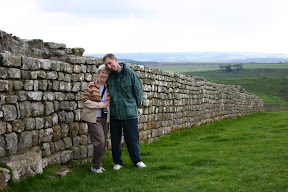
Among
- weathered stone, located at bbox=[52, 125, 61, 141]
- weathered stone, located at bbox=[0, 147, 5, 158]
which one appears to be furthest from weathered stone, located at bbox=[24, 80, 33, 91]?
weathered stone, located at bbox=[0, 147, 5, 158]

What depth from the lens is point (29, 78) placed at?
23.0ft

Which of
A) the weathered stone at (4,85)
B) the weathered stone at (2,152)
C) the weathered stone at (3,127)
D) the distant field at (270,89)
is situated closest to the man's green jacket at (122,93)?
the weathered stone at (4,85)

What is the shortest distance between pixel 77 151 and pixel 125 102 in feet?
5.73

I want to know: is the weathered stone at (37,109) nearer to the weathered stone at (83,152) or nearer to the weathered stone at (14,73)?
the weathered stone at (14,73)

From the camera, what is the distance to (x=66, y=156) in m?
7.94

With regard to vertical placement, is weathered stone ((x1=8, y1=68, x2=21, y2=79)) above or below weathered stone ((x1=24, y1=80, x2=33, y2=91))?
above

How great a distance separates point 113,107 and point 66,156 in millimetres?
1548

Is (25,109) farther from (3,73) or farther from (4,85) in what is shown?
(3,73)

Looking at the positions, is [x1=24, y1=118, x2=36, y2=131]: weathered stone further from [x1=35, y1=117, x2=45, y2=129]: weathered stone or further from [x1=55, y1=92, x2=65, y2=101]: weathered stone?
[x1=55, y1=92, x2=65, y2=101]: weathered stone

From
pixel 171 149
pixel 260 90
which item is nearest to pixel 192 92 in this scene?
pixel 171 149

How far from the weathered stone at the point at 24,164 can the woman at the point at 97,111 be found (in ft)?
3.77

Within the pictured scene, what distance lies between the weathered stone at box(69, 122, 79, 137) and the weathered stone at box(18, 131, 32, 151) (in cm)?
137

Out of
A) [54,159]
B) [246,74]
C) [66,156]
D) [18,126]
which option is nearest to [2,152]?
[18,126]

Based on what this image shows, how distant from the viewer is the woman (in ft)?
23.7
